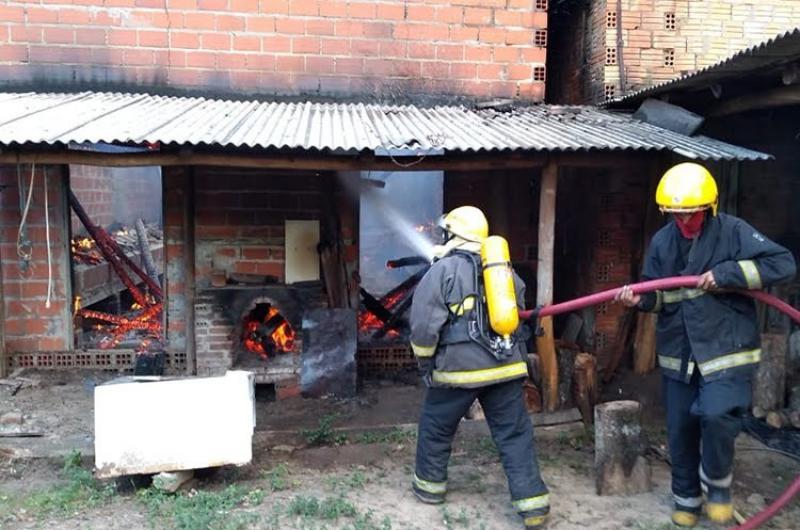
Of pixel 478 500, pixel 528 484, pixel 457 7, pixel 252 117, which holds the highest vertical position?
pixel 457 7

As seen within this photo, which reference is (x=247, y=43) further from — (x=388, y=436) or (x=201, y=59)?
(x=388, y=436)

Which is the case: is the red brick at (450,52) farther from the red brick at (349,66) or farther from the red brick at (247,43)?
the red brick at (247,43)

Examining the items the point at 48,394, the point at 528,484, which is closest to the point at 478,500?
the point at 528,484

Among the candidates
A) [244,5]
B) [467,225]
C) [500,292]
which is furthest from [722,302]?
[244,5]

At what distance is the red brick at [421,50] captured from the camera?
7.80m

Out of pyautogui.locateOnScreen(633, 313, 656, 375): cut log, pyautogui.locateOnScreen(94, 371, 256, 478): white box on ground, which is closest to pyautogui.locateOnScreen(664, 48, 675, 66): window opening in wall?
pyautogui.locateOnScreen(633, 313, 656, 375): cut log

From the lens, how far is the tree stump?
480 centimetres

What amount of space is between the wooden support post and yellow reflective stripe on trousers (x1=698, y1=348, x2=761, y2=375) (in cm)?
217

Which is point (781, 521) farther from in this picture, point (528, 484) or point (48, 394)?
point (48, 394)

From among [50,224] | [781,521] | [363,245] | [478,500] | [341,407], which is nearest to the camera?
[781,521]

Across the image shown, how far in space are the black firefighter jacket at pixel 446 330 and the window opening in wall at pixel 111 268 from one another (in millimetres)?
4575

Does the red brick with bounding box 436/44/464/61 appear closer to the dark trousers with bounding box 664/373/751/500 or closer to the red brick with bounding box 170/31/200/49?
the red brick with bounding box 170/31/200/49

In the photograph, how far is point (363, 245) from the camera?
12883 mm

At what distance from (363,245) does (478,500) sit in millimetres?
8568
